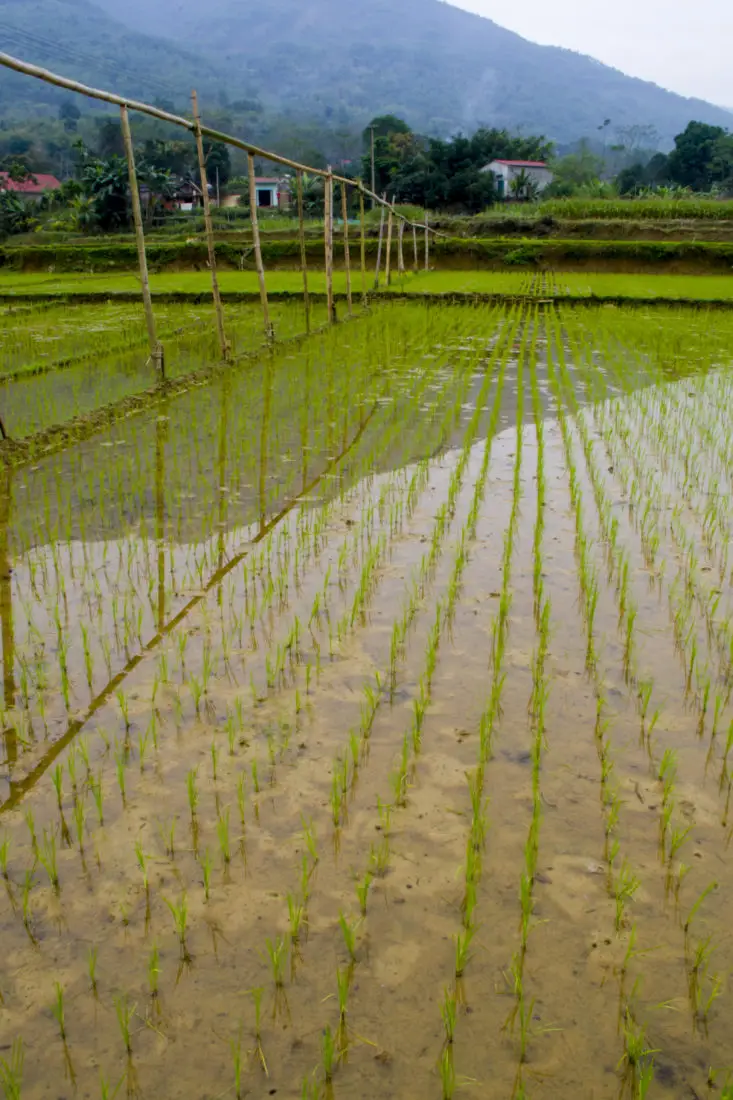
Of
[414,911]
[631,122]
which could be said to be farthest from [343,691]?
[631,122]

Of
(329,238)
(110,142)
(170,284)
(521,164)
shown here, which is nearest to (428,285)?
(170,284)

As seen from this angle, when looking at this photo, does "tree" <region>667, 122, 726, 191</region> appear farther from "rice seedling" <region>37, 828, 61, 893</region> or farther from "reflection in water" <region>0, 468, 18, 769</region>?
"rice seedling" <region>37, 828, 61, 893</region>

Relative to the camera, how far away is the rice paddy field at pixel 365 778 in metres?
1.62

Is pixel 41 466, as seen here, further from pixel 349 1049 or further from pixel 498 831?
pixel 349 1049

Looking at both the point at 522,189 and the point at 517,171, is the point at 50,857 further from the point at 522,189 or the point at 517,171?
the point at 517,171

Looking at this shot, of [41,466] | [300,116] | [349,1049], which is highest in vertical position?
[300,116]

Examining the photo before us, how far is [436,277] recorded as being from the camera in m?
20.5

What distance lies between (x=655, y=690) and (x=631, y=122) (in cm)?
21810

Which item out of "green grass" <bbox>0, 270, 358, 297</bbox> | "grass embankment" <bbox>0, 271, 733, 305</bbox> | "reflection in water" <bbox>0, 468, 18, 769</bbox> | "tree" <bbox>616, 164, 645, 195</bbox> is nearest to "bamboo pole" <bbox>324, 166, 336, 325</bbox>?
"grass embankment" <bbox>0, 271, 733, 305</bbox>

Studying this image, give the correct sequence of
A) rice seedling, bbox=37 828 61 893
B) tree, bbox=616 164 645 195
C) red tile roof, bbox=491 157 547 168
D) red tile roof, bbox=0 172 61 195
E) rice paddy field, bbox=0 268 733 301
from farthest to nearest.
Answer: red tile roof, bbox=491 157 547 168
tree, bbox=616 164 645 195
red tile roof, bbox=0 172 61 195
rice paddy field, bbox=0 268 733 301
rice seedling, bbox=37 828 61 893

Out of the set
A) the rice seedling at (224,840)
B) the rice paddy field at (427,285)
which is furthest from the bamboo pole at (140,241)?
the rice paddy field at (427,285)

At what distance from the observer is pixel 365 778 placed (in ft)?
7.76

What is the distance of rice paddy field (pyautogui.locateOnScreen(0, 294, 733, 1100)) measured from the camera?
162 cm

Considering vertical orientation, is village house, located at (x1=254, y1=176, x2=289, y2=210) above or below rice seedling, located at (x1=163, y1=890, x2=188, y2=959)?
above
